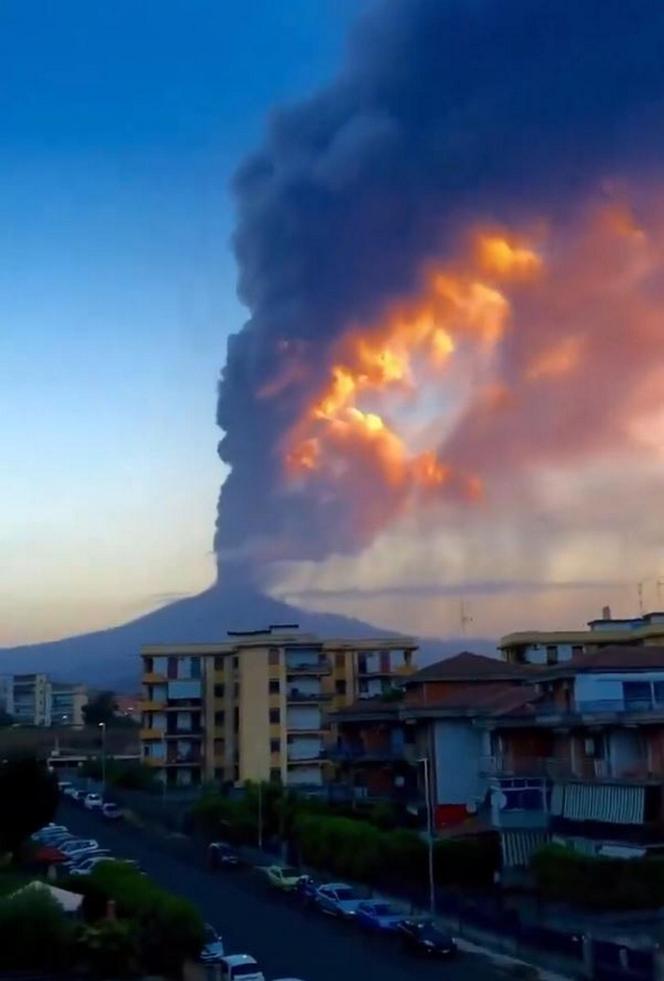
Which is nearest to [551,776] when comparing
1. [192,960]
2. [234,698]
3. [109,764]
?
[192,960]

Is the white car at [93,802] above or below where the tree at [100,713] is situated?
below

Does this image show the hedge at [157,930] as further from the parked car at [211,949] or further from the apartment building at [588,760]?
the apartment building at [588,760]

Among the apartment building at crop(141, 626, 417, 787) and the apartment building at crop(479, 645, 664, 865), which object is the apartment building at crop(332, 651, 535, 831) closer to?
the apartment building at crop(479, 645, 664, 865)

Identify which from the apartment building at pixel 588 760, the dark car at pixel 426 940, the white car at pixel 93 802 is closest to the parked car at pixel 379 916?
the dark car at pixel 426 940

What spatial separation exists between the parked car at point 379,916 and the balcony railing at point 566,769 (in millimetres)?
6039

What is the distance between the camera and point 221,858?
127 feet

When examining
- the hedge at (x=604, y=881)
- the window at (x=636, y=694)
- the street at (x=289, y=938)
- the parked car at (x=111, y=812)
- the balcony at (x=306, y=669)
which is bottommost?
the street at (x=289, y=938)

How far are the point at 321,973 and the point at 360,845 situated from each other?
10510 mm

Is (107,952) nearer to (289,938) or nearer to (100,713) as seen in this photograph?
(289,938)

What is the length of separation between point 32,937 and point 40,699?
13640cm

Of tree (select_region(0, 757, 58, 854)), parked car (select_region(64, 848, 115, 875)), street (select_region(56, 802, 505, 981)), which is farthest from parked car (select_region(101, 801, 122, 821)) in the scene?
tree (select_region(0, 757, 58, 854))

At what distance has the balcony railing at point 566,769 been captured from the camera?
1129 inches

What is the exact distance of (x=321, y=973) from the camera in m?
22.2

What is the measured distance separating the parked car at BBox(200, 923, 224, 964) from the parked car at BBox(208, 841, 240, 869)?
1415cm
